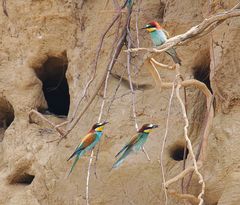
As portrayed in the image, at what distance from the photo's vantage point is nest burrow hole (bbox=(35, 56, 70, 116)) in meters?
4.61

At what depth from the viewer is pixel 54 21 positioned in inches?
177

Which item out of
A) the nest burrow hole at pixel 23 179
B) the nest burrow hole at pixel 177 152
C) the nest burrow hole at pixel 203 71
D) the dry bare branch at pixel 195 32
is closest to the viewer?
the dry bare branch at pixel 195 32

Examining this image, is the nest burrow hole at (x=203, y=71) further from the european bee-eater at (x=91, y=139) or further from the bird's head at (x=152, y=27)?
the european bee-eater at (x=91, y=139)

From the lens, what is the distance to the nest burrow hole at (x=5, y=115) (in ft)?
15.2

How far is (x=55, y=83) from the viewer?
4.80 metres

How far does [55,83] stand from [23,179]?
0.70 m

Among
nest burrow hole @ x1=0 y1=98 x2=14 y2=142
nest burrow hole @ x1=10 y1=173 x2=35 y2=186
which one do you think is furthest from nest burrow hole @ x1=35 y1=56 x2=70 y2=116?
nest burrow hole @ x1=10 y1=173 x2=35 y2=186

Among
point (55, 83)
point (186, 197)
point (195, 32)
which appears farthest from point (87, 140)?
point (55, 83)

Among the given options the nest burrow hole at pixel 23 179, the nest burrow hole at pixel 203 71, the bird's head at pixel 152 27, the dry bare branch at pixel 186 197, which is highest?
the bird's head at pixel 152 27

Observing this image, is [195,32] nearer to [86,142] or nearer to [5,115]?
[86,142]

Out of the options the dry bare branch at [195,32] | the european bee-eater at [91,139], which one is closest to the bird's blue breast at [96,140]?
the european bee-eater at [91,139]

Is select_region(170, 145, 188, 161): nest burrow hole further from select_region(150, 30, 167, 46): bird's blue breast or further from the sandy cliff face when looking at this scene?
select_region(150, 30, 167, 46): bird's blue breast

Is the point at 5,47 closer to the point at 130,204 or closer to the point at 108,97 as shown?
the point at 108,97

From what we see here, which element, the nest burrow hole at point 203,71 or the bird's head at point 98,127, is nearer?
the bird's head at point 98,127
